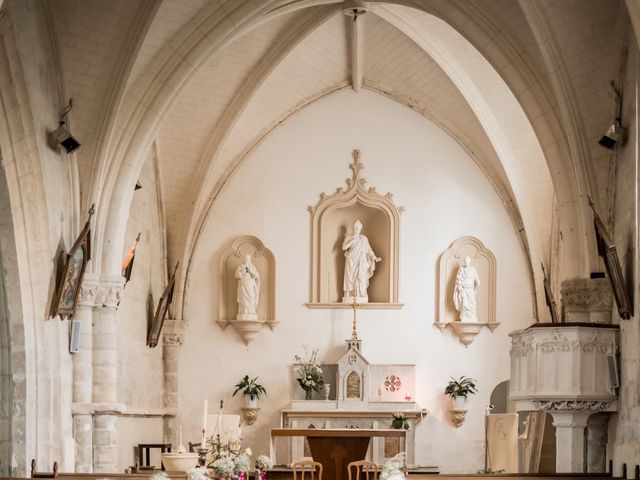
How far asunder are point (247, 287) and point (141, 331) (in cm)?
228

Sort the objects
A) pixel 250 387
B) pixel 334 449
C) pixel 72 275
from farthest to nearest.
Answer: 1. pixel 250 387
2. pixel 72 275
3. pixel 334 449

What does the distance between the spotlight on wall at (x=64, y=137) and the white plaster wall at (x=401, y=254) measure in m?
5.47

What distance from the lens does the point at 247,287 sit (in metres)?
18.6

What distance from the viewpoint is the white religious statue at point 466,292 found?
59.9 ft

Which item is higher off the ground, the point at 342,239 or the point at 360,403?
the point at 342,239

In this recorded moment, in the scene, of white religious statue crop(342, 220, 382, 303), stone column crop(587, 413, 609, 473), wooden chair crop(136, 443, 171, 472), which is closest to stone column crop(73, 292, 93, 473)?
wooden chair crop(136, 443, 171, 472)

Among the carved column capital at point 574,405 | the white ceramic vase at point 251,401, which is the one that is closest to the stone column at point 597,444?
the carved column capital at point 574,405

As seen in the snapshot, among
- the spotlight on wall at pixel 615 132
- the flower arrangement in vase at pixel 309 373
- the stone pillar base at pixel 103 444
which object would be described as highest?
the spotlight on wall at pixel 615 132

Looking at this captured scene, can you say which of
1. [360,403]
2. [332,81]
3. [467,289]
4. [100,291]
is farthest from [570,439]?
[332,81]

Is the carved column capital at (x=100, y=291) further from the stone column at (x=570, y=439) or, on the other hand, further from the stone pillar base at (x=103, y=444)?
the stone column at (x=570, y=439)

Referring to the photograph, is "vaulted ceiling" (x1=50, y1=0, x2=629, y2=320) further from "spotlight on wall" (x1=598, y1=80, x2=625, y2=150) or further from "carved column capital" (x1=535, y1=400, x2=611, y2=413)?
"carved column capital" (x1=535, y1=400, x2=611, y2=413)

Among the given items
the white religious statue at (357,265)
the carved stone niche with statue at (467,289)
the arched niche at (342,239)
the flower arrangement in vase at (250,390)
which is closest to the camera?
the flower arrangement in vase at (250,390)

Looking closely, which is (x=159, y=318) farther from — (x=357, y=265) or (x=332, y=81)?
(x=332, y=81)

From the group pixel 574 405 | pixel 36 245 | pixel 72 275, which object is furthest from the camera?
pixel 72 275
